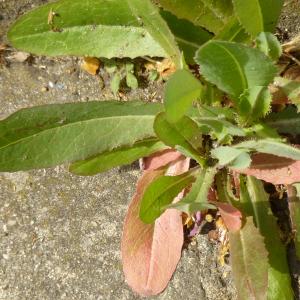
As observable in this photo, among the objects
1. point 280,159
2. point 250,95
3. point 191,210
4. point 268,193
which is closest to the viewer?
point 191,210

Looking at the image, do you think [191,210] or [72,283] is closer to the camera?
[191,210]

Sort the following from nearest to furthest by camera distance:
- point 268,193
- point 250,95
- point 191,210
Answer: point 191,210 → point 250,95 → point 268,193

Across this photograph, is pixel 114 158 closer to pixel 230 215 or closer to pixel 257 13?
pixel 230 215

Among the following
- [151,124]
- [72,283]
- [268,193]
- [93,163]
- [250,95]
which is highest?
[250,95]

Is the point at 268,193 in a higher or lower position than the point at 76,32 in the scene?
lower

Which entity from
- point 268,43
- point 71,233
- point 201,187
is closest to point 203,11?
point 268,43

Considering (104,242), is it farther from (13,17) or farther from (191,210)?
(13,17)

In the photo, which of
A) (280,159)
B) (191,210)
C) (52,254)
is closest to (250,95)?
(280,159)
